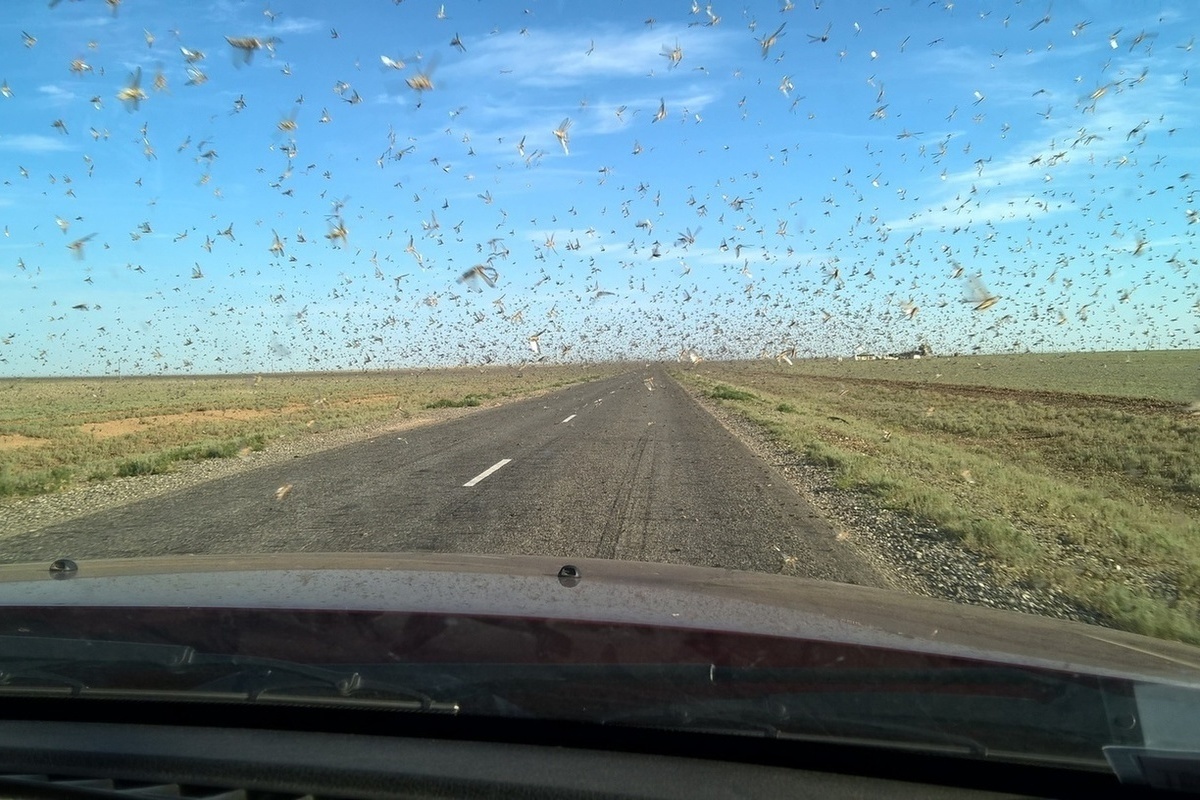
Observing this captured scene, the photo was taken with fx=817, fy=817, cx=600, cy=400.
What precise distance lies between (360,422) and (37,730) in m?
25.7

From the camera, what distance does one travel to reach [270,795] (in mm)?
2525

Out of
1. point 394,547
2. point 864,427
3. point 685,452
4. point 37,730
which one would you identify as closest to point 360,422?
point 685,452

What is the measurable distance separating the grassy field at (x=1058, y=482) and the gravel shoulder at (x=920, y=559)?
0.20m

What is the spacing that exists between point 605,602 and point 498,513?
657cm

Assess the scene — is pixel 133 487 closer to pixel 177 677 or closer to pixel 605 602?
pixel 177 677

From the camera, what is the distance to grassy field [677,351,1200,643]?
7406mm

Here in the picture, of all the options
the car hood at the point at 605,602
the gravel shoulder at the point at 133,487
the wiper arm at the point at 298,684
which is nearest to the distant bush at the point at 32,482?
the gravel shoulder at the point at 133,487

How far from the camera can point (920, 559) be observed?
316 inches

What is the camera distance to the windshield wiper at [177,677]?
283 cm

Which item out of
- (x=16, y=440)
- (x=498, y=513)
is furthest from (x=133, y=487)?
(x=16, y=440)

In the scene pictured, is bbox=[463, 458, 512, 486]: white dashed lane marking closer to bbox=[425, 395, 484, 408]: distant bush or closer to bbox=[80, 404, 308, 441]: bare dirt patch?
bbox=[80, 404, 308, 441]: bare dirt patch

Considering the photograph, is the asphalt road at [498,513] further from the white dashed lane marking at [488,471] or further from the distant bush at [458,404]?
the distant bush at [458,404]

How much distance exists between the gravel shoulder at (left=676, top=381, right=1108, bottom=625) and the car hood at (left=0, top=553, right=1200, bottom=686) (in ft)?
8.15

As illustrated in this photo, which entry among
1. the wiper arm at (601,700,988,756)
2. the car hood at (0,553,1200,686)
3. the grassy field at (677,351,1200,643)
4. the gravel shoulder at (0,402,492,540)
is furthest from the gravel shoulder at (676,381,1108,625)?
the gravel shoulder at (0,402,492,540)
